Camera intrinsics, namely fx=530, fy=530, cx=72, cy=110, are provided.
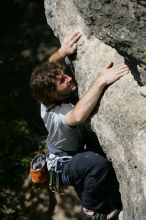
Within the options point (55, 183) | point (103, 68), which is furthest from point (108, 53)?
point (55, 183)

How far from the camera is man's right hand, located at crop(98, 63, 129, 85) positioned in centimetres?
446

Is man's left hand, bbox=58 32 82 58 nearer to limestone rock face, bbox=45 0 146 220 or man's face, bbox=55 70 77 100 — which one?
limestone rock face, bbox=45 0 146 220

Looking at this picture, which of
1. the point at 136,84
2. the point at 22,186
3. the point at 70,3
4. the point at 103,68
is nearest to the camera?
the point at 136,84

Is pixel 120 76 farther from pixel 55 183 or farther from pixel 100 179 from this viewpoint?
pixel 55 183

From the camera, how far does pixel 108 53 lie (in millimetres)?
4789

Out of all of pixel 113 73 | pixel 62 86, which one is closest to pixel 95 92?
pixel 113 73

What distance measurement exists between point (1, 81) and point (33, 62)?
0.66 metres

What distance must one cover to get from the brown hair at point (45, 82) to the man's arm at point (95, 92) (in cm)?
34

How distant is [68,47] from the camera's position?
525cm

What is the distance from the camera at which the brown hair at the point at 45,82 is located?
15.7 feet

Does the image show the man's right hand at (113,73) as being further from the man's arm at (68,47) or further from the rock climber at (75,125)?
the man's arm at (68,47)

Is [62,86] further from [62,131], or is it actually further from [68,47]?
[68,47]

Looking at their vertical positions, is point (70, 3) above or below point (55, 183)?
above

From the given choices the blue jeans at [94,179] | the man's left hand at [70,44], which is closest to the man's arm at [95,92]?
the blue jeans at [94,179]
